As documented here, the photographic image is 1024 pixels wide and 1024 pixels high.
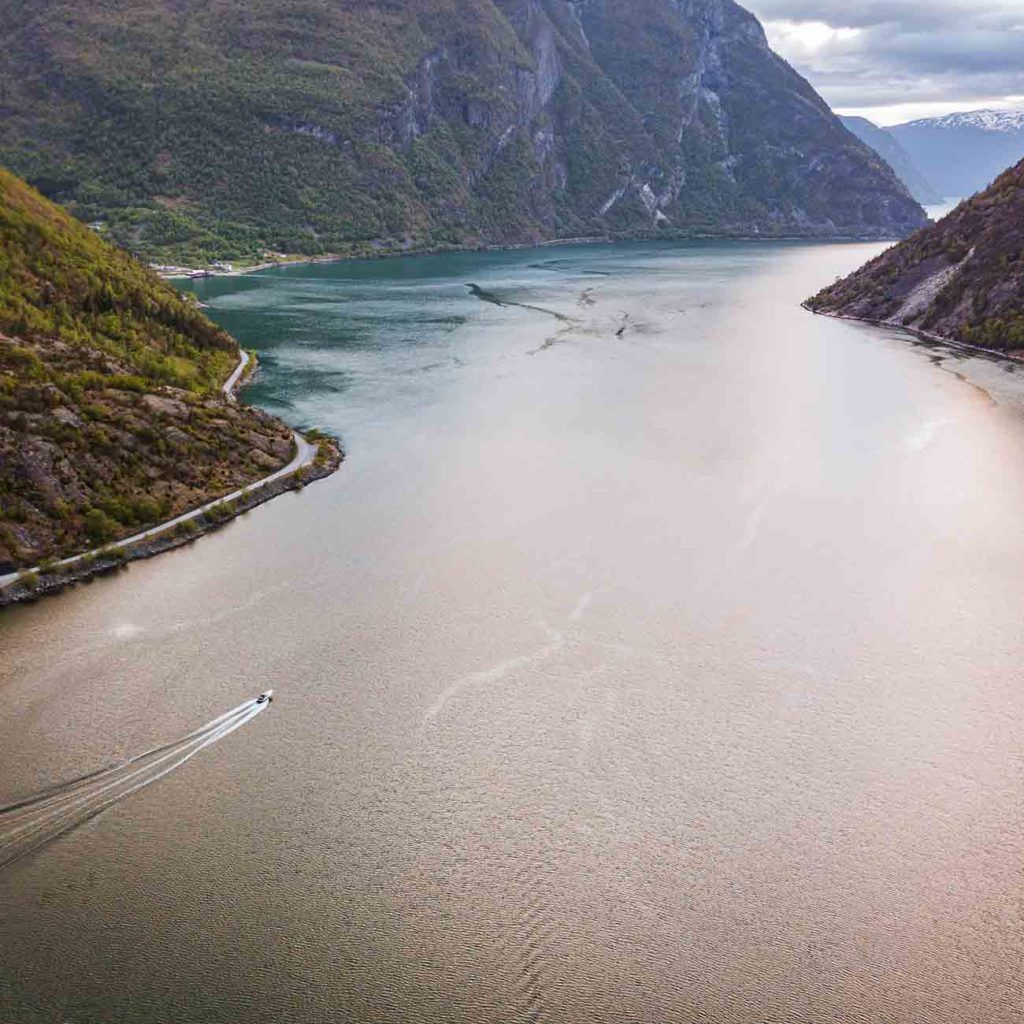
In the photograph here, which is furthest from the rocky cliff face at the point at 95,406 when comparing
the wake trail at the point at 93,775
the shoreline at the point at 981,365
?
the shoreline at the point at 981,365

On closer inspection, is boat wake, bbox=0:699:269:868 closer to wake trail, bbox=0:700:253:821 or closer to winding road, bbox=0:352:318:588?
wake trail, bbox=0:700:253:821

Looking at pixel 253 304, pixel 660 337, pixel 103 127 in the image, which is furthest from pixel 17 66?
pixel 660 337

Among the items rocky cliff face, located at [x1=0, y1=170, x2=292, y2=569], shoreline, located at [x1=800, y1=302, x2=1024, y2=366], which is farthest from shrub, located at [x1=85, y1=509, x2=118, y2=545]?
shoreline, located at [x1=800, y1=302, x2=1024, y2=366]

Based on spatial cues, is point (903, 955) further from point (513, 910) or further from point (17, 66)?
point (17, 66)

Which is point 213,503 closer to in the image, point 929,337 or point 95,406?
point 95,406

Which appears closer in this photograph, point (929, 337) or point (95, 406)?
point (95, 406)

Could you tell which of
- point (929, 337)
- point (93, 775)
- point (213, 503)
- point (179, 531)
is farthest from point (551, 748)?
point (929, 337)
